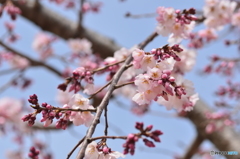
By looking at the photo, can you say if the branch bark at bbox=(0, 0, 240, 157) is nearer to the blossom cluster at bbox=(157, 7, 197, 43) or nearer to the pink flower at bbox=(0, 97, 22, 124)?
the pink flower at bbox=(0, 97, 22, 124)

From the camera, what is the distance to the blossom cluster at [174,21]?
1.26 m

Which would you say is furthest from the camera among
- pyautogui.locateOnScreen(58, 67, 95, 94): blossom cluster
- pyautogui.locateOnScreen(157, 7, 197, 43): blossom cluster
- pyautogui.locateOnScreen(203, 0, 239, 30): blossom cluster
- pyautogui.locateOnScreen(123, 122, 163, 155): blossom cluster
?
pyautogui.locateOnScreen(203, 0, 239, 30): blossom cluster

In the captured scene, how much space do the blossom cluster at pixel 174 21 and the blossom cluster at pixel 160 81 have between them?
29 cm

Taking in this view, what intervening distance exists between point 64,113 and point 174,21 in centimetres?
66

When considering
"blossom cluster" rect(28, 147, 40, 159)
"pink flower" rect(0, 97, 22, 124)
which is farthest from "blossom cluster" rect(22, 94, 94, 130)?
"pink flower" rect(0, 97, 22, 124)

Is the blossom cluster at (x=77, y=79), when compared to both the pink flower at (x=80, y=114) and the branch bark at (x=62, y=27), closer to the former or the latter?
the pink flower at (x=80, y=114)

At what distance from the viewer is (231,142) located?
8.81ft

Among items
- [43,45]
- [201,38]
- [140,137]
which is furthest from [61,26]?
[140,137]

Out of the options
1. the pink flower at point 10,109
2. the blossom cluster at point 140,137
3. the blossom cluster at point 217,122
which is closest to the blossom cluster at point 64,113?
the blossom cluster at point 140,137

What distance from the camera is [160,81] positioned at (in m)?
0.92

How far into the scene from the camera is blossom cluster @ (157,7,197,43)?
126cm

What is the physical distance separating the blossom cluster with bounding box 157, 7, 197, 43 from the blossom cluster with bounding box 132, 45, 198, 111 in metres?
0.29

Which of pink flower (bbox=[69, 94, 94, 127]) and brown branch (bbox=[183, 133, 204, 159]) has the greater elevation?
brown branch (bbox=[183, 133, 204, 159])

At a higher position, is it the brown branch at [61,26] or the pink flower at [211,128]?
the brown branch at [61,26]
